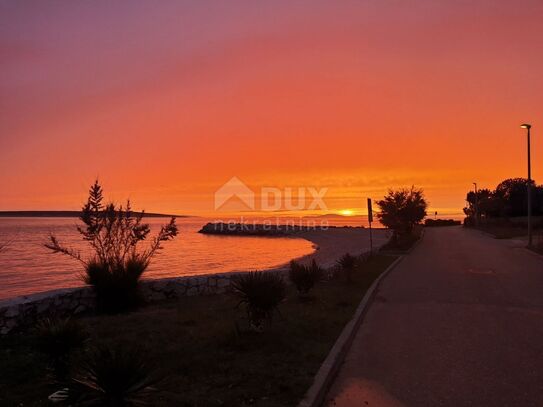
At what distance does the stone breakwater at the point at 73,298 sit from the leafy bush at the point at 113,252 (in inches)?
18.3

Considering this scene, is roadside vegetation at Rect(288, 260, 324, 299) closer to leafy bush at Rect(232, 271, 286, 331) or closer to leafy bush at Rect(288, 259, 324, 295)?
leafy bush at Rect(288, 259, 324, 295)

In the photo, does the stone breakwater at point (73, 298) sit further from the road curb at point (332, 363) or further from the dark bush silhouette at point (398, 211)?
the dark bush silhouette at point (398, 211)

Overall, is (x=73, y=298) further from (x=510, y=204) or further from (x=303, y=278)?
(x=510, y=204)

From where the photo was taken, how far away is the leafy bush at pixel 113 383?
4.58m

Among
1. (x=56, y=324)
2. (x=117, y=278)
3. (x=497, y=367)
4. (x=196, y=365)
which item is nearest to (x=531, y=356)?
(x=497, y=367)

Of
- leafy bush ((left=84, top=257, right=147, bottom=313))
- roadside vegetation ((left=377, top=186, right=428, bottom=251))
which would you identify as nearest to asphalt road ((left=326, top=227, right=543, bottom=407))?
leafy bush ((left=84, top=257, right=147, bottom=313))

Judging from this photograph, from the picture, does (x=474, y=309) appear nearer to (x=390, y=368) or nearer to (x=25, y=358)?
(x=390, y=368)

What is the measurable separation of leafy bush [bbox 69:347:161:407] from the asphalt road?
7.23ft

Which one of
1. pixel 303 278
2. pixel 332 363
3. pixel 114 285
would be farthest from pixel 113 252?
pixel 332 363

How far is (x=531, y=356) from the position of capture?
7320mm

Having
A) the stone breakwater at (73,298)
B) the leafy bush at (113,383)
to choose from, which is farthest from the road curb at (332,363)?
the stone breakwater at (73,298)

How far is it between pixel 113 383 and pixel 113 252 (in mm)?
8019

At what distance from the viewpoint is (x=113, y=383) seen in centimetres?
461

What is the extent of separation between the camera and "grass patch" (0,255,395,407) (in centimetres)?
589
